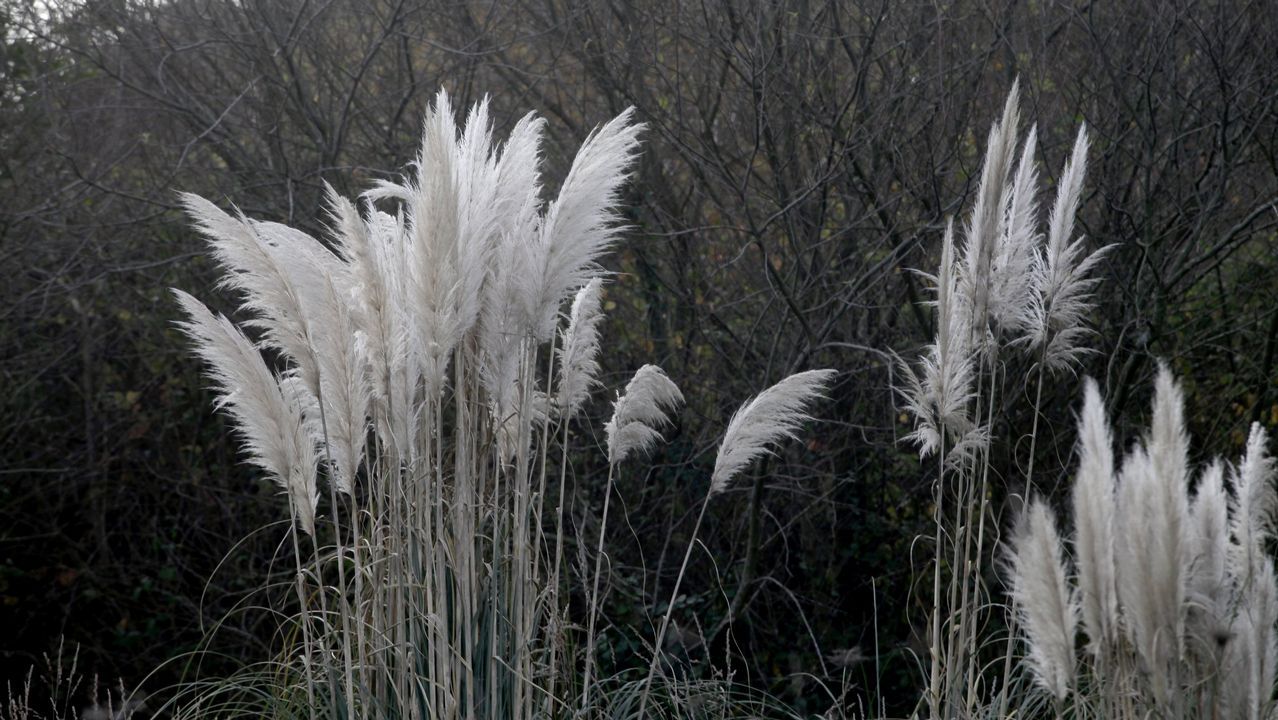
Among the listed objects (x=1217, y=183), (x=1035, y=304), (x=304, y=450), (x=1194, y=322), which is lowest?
(x=304, y=450)

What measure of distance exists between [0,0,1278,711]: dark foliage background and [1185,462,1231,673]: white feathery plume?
3209 millimetres

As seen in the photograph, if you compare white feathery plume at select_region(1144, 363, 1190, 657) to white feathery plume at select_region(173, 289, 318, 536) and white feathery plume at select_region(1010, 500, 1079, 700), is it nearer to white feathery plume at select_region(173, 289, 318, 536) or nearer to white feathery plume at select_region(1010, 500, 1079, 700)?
white feathery plume at select_region(1010, 500, 1079, 700)

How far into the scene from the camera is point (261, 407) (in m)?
3.11

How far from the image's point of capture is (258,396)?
3.11 metres

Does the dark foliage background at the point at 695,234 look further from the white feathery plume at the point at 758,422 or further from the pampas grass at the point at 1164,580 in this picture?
the pampas grass at the point at 1164,580

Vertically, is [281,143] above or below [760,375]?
above

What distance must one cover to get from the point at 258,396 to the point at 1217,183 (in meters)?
4.31

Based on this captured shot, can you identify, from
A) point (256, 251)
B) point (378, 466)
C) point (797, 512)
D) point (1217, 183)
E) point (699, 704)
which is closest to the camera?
point (256, 251)

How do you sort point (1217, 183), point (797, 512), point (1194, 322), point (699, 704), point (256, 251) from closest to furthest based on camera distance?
point (256, 251), point (699, 704), point (1217, 183), point (1194, 322), point (797, 512)

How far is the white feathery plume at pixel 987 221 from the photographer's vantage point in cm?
306

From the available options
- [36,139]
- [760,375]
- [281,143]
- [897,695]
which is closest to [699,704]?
[760,375]

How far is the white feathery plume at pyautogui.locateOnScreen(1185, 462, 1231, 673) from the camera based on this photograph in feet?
7.13

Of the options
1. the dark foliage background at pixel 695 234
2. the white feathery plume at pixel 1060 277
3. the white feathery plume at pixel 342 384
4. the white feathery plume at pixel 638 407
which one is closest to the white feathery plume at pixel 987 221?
the white feathery plume at pixel 1060 277

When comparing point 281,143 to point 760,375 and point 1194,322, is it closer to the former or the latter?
point 760,375
